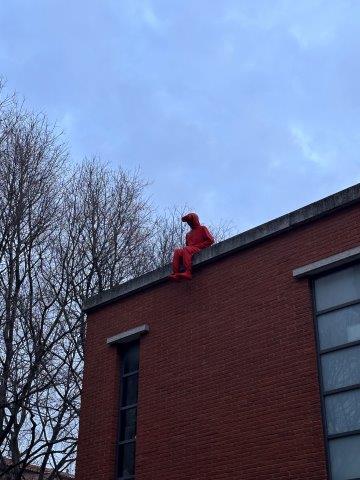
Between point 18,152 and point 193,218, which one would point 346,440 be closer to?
point 193,218

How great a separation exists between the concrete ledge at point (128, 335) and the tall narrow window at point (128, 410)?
7.1 inches

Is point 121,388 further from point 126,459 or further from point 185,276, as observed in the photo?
point 185,276

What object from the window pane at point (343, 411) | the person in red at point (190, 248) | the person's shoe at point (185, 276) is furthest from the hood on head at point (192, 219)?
the window pane at point (343, 411)

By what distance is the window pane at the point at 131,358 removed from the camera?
13.3 meters

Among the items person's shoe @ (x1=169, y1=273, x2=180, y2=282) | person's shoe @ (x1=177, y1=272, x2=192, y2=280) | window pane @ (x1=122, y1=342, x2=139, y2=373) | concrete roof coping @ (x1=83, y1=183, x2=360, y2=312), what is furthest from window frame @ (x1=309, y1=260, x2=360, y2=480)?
window pane @ (x1=122, y1=342, x2=139, y2=373)

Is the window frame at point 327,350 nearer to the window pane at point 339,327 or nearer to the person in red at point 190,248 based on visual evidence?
the window pane at point 339,327

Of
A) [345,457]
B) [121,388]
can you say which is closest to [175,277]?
[121,388]

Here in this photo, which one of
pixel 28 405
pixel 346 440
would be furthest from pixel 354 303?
pixel 28 405

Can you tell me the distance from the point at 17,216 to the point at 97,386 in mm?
7047

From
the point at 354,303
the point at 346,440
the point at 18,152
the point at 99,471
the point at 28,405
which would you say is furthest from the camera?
the point at 18,152

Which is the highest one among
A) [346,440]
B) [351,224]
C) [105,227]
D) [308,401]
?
[105,227]

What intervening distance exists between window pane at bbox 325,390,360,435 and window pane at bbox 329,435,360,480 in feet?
0.50

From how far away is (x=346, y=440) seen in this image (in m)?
9.32

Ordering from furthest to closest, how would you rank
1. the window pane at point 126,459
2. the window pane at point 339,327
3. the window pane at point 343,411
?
the window pane at point 126,459, the window pane at point 339,327, the window pane at point 343,411
